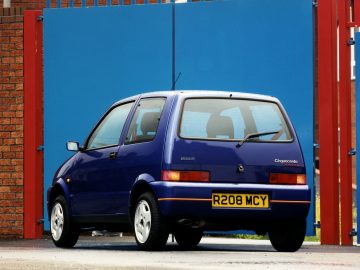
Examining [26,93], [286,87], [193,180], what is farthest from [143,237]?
[26,93]

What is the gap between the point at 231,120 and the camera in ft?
36.8

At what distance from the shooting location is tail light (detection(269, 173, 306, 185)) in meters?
11.1

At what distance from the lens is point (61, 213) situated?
41.5 ft

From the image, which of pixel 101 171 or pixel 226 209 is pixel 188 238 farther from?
pixel 226 209

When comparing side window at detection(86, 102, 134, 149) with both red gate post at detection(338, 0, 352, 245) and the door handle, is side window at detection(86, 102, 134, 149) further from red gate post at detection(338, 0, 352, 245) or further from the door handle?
red gate post at detection(338, 0, 352, 245)

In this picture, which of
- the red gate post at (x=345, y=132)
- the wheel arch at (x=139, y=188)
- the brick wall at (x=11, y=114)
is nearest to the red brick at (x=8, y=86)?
the brick wall at (x=11, y=114)

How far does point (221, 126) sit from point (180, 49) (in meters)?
3.66

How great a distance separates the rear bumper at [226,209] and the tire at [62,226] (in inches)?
78.8

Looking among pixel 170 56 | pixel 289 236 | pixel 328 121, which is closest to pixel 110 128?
pixel 289 236

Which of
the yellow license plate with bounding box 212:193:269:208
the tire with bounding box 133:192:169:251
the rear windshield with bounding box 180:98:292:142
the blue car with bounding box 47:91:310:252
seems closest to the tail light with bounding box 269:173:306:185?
the blue car with bounding box 47:91:310:252

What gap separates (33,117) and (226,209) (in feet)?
17.1

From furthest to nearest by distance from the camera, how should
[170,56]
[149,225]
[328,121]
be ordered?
[170,56] → [328,121] → [149,225]

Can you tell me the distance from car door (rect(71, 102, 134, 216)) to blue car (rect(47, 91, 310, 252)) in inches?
0.8

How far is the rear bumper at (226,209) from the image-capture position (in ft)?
35.0
